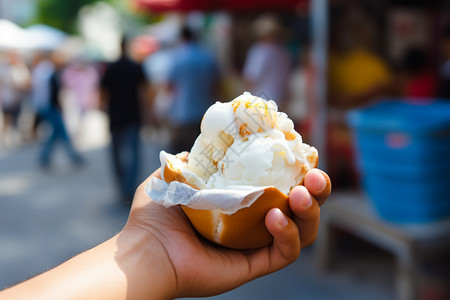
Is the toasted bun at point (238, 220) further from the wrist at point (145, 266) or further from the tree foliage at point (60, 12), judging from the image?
the tree foliage at point (60, 12)

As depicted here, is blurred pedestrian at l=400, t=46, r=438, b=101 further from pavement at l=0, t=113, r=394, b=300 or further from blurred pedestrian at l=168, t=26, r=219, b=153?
blurred pedestrian at l=168, t=26, r=219, b=153

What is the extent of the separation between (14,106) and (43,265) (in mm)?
7138

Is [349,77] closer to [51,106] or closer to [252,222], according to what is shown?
[252,222]

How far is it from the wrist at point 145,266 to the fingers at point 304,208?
40cm

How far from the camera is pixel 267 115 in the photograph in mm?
1453

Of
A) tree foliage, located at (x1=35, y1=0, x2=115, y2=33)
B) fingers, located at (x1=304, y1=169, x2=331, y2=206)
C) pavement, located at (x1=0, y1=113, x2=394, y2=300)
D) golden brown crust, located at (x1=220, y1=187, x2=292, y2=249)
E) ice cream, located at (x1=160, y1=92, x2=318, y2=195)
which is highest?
tree foliage, located at (x1=35, y1=0, x2=115, y2=33)

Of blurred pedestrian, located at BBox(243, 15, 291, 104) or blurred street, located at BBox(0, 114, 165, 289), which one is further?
blurred pedestrian, located at BBox(243, 15, 291, 104)

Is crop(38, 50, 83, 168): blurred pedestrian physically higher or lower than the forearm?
lower

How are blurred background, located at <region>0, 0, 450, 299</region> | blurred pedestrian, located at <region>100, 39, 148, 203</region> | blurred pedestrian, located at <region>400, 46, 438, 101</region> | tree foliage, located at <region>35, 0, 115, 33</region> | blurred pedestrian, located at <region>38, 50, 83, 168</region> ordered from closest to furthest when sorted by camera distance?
blurred background, located at <region>0, 0, 450, 299</region>, blurred pedestrian, located at <region>400, 46, 438, 101</region>, blurred pedestrian, located at <region>100, 39, 148, 203</region>, blurred pedestrian, located at <region>38, 50, 83, 168</region>, tree foliage, located at <region>35, 0, 115, 33</region>

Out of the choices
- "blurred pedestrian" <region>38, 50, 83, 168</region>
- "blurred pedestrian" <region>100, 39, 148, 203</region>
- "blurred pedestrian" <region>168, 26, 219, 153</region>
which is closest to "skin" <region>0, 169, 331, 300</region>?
"blurred pedestrian" <region>100, 39, 148, 203</region>

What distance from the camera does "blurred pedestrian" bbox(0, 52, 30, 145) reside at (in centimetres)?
1039

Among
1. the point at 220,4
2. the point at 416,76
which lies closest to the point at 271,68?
the point at 416,76

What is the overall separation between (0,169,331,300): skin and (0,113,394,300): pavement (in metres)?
0.34

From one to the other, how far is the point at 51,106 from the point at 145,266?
7.07 m
